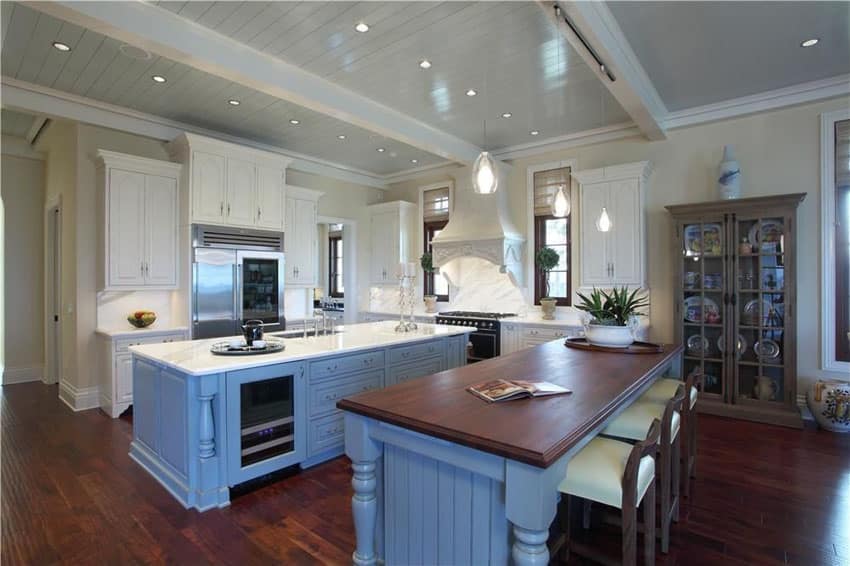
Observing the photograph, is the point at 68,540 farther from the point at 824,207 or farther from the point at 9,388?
the point at 824,207

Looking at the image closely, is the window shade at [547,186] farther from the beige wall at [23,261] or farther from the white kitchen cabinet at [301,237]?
the beige wall at [23,261]

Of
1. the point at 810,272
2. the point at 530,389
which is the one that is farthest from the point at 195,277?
the point at 810,272

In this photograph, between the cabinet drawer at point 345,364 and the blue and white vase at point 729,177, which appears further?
the blue and white vase at point 729,177

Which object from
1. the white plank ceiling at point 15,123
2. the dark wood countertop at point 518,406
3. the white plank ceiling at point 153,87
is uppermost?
the white plank ceiling at point 15,123

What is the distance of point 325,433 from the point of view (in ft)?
10.4

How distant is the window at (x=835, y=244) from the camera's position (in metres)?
3.92

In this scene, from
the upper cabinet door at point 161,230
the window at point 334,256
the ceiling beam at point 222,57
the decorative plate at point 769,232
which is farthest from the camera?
the window at point 334,256

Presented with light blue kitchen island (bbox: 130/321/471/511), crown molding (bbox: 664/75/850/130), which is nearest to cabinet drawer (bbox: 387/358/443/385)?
light blue kitchen island (bbox: 130/321/471/511)

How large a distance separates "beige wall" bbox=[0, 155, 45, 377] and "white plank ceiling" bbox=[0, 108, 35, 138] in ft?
1.16

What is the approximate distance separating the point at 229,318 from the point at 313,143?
246 centimetres

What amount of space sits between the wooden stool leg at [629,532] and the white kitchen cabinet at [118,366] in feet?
14.3

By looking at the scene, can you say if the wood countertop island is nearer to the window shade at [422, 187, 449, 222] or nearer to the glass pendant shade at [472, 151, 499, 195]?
the glass pendant shade at [472, 151, 499, 195]

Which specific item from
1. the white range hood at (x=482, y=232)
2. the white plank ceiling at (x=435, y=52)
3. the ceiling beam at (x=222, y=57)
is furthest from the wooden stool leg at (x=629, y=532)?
the white range hood at (x=482, y=232)

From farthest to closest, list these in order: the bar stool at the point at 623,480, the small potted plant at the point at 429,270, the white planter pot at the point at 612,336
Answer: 1. the small potted plant at the point at 429,270
2. the white planter pot at the point at 612,336
3. the bar stool at the point at 623,480
